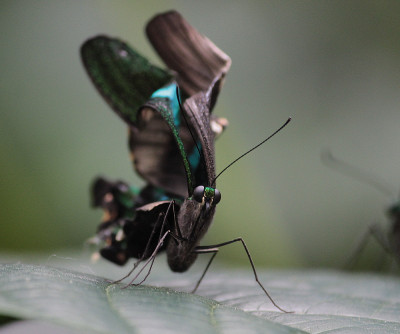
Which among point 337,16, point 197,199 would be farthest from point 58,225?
point 337,16

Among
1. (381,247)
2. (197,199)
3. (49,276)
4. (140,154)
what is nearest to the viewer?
(49,276)

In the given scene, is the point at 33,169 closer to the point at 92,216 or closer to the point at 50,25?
the point at 92,216

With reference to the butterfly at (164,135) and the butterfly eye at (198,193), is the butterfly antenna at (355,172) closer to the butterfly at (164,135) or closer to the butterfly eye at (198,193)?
the butterfly at (164,135)

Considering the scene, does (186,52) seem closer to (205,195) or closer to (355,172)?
(205,195)

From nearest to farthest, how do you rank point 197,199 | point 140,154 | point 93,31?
1. point 197,199
2. point 140,154
3. point 93,31

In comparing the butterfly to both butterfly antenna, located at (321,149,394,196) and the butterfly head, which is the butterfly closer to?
the butterfly head

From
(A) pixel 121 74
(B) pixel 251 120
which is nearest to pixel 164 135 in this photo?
(A) pixel 121 74

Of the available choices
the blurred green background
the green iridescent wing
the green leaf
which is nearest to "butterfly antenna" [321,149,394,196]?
the blurred green background
